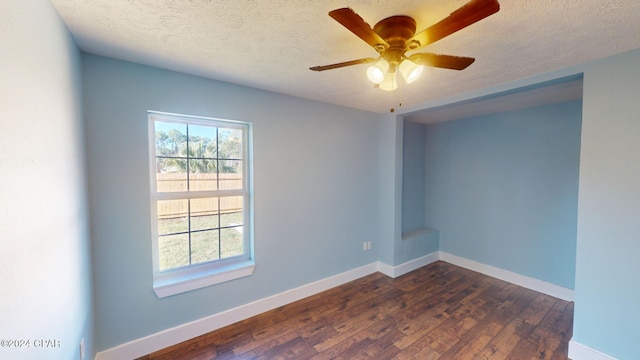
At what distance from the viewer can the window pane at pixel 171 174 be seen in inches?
84.6

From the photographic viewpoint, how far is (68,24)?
1424mm

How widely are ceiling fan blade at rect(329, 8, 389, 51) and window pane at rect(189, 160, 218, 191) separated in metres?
1.84

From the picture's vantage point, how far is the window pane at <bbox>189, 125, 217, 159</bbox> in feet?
7.54

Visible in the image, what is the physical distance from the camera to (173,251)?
2.25 m

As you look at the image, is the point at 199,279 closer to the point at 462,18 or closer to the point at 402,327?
the point at 402,327

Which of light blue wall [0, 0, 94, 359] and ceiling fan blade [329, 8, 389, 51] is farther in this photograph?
ceiling fan blade [329, 8, 389, 51]

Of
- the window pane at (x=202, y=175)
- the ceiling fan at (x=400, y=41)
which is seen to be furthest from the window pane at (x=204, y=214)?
the ceiling fan at (x=400, y=41)

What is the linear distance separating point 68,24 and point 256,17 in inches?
44.3

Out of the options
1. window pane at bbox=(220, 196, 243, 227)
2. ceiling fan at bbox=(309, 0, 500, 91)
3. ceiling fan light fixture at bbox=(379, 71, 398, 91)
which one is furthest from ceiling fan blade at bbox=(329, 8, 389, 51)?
window pane at bbox=(220, 196, 243, 227)

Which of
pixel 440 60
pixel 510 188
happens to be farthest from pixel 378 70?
pixel 510 188

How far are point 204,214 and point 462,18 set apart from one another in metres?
2.44

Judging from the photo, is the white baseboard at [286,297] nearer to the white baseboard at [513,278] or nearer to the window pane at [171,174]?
the white baseboard at [513,278]

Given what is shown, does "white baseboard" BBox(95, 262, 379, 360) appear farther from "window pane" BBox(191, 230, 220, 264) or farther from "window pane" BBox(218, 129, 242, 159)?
"window pane" BBox(218, 129, 242, 159)

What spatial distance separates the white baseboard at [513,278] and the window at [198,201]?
3.34 m
